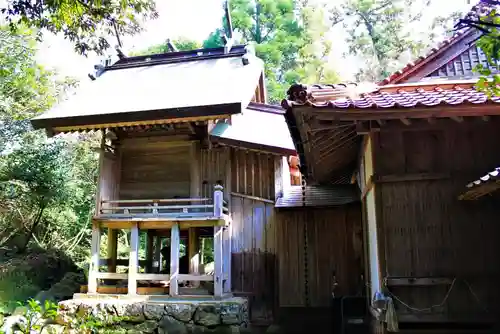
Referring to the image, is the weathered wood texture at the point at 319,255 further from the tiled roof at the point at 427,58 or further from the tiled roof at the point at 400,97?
the tiled roof at the point at 400,97

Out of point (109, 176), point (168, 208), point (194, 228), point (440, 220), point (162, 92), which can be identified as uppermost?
point (162, 92)

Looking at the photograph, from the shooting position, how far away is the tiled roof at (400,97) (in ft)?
16.3

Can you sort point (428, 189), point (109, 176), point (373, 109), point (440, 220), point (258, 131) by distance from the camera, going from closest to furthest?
1. point (373, 109)
2. point (440, 220)
3. point (428, 189)
4. point (109, 176)
5. point (258, 131)

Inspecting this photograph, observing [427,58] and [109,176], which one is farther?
[109,176]

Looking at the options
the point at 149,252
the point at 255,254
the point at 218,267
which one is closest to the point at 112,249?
the point at 149,252

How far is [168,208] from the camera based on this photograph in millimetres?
12039

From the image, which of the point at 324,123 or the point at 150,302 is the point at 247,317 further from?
the point at 324,123

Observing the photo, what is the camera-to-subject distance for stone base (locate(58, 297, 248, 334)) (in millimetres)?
10414

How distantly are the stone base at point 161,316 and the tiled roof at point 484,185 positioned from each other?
6952mm

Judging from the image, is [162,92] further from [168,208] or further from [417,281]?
[417,281]

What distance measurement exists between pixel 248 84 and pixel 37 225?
10.3 metres

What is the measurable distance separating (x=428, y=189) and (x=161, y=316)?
7.44 metres

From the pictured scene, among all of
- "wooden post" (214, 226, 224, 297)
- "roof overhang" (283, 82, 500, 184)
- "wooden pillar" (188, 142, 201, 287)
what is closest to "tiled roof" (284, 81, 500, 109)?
"roof overhang" (283, 82, 500, 184)

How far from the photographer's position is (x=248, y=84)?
43.1ft
